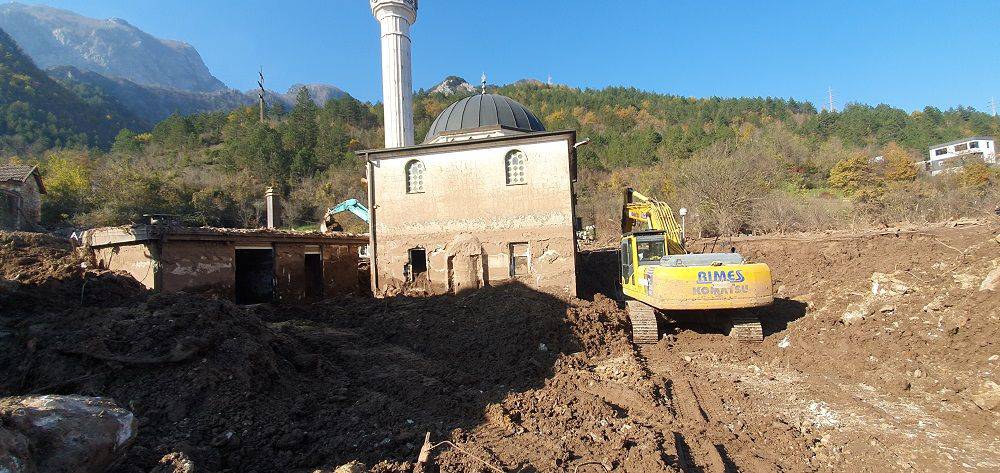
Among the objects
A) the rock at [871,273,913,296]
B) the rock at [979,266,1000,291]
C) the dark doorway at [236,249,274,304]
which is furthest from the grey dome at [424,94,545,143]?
the rock at [979,266,1000,291]

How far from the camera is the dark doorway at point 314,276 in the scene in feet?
52.8

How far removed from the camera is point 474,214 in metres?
14.6

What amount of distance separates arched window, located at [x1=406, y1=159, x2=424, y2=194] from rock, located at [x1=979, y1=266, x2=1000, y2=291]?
43.3 ft

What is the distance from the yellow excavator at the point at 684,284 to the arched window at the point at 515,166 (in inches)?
181

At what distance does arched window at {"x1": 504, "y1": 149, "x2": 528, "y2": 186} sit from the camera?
1448 centimetres

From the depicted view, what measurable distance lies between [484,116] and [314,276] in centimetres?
917

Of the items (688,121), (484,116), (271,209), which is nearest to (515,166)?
(484,116)

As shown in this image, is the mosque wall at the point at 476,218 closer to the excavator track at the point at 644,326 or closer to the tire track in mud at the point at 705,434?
the excavator track at the point at 644,326

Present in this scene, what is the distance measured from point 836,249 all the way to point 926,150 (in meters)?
60.1

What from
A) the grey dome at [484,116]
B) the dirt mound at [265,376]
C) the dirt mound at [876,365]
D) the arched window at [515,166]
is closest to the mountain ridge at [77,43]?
the grey dome at [484,116]

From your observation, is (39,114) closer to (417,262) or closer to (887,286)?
(417,262)

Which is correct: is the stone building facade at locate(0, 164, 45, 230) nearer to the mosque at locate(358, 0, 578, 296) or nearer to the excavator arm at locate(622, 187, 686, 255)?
the mosque at locate(358, 0, 578, 296)

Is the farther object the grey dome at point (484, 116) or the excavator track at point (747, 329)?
the grey dome at point (484, 116)

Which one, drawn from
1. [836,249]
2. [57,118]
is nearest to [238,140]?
[57,118]
